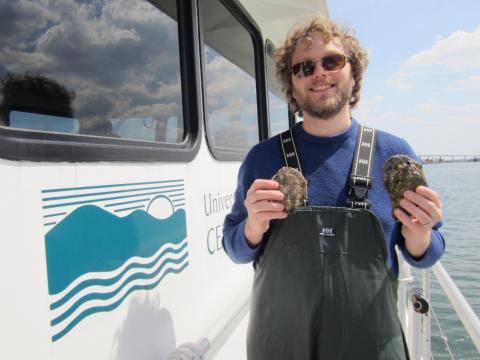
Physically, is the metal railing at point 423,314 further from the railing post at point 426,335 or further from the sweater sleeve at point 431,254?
the sweater sleeve at point 431,254

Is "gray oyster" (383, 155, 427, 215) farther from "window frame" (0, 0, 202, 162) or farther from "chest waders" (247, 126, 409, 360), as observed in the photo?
"window frame" (0, 0, 202, 162)

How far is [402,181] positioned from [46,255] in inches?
42.9

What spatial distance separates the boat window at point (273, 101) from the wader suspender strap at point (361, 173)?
2411 mm

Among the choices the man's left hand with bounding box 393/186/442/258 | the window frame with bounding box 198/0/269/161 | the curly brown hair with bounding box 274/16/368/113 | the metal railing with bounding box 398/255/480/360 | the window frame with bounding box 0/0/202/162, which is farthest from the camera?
the window frame with bounding box 198/0/269/161

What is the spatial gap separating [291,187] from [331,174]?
0.23 m

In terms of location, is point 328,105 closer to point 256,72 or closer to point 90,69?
point 90,69

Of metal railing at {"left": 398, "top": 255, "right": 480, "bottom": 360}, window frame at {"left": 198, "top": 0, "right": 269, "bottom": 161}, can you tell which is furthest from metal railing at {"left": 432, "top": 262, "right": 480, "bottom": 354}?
window frame at {"left": 198, "top": 0, "right": 269, "bottom": 161}

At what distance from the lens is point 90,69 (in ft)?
4.60

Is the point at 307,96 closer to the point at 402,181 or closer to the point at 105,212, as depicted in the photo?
the point at 402,181

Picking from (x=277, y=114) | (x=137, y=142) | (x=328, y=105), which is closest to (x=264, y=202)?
(x=328, y=105)

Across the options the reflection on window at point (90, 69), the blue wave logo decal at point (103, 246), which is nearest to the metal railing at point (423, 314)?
the blue wave logo decal at point (103, 246)

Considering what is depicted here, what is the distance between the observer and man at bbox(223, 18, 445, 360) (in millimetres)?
1344

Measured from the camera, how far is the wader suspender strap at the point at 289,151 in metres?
1.55

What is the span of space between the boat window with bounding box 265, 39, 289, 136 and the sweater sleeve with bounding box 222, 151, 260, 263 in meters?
2.29
